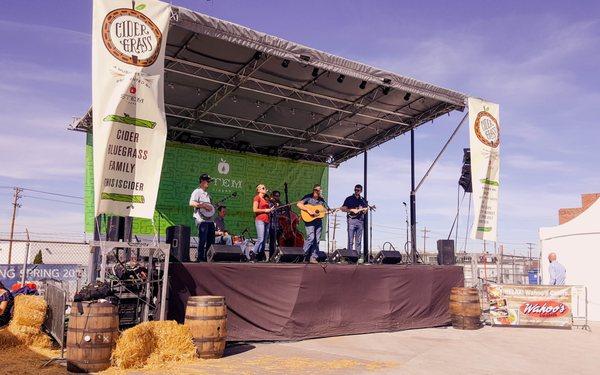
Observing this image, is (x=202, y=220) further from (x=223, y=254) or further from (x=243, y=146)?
(x=243, y=146)

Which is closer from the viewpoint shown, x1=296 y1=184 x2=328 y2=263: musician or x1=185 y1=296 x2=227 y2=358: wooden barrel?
x1=185 y1=296 x2=227 y2=358: wooden barrel

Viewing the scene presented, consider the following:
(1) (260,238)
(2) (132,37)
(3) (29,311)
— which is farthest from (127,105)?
(1) (260,238)

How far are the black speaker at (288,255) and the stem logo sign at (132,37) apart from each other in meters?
4.16

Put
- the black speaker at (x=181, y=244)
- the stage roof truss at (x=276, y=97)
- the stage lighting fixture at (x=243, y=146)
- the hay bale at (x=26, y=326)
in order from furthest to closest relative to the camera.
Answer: the stage lighting fixture at (x=243, y=146)
the stage roof truss at (x=276, y=97)
the black speaker at (x=181, y=244)
the hay bale at (x=26, y=326)

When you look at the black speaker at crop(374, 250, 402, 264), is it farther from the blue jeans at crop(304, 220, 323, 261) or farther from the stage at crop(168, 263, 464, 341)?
the blue jeans at crop(304, 220, 323, 261)

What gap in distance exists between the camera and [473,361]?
717 cm

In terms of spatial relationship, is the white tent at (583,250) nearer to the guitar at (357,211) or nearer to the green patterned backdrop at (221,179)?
the guitar at (357,211)

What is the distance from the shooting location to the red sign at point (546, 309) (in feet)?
36.2

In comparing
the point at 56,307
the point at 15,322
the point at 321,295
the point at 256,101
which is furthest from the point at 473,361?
the point at 256,101

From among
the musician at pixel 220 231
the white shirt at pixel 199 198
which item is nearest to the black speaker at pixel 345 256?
the white shirt at pixel 199 198

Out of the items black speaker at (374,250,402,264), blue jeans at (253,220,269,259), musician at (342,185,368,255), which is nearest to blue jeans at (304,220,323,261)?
musician at (342,185,368,255)

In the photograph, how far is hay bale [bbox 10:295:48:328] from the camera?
24.9 feet

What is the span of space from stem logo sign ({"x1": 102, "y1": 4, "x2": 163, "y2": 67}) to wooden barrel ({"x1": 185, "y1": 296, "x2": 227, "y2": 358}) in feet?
11.5

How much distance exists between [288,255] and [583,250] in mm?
10232
